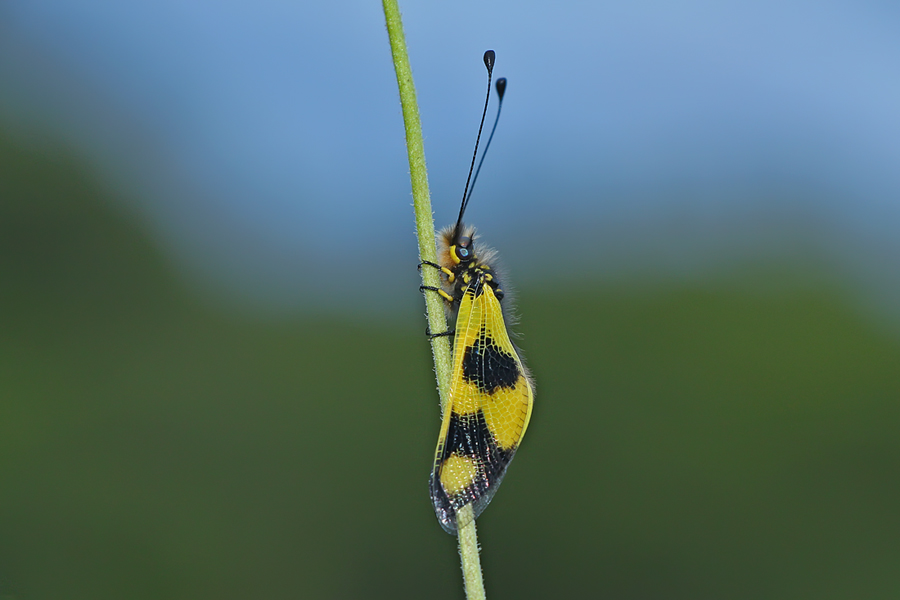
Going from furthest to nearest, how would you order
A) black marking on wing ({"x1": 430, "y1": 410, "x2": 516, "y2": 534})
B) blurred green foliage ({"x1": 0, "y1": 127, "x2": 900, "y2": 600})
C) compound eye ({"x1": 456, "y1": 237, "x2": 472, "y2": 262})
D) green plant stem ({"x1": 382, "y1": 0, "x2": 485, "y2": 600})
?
1. blurred green foliage ({"x1": 0, "y1": 127, "x2": 900, "y2": 600})
2. compound eye ({"x1": 456, "y1": 237, "x2": 472, "y2": 262})
3. black marking on wing ({"x1": 430, "y1": 410, "x2": 516, "y2": 534})
4. green plant stem ({"x1": 382, "y1": 0, "x2": 485, "y2": 600})

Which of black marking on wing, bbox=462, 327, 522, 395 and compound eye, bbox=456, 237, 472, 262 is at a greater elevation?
compound eye, bbox=456, 237, 472, 262

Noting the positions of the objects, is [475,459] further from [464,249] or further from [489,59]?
[489,59]

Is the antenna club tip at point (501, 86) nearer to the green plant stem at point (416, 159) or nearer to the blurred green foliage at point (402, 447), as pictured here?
the green plant stem at point (416, 159)

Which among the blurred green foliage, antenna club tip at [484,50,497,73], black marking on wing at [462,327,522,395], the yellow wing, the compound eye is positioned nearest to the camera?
antenna club tip at [484,50,497,73]

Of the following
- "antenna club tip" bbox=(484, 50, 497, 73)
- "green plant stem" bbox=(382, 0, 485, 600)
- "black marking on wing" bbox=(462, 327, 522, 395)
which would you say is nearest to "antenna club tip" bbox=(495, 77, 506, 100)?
"antenna club tip" bbox=(484, 50, 497, 73)

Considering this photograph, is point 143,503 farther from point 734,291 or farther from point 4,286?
point 734,291

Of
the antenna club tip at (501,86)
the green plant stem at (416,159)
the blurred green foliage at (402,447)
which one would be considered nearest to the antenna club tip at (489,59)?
the antenna club tip at (501,86)

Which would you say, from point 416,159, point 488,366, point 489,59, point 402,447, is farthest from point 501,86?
point 402,447

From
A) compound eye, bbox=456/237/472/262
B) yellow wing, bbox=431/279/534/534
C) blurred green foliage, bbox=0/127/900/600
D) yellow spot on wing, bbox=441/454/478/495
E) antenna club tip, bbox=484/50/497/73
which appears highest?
blurred green foliage, bbox=0/127/900/600

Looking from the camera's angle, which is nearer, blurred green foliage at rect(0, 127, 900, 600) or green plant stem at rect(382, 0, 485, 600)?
green plant stem at rect(382, 0, 485, 600)

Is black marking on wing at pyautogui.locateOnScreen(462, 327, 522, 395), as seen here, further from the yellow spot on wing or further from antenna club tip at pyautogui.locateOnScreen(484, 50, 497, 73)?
antenna club tip at pyautogui.locateOnScreen(484, 50, 497, 73)
